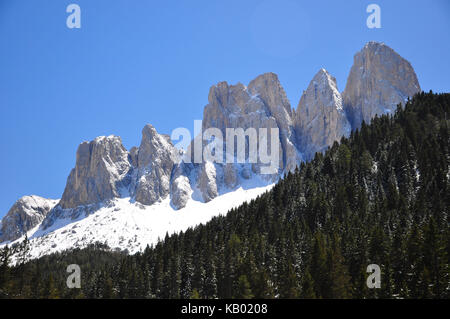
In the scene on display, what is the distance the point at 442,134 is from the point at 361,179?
24408mm

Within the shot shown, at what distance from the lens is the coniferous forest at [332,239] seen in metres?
65.1

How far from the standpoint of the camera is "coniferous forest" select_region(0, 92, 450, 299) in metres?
65.1

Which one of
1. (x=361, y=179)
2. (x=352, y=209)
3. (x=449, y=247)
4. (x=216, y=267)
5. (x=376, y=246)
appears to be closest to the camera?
(x=449, y=247)

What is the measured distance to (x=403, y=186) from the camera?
337 feet

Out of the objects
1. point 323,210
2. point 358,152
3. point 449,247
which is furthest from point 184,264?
point 358,152

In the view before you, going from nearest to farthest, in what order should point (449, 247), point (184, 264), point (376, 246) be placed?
point (449, 247) < point (376, 246) < point (184, 264)

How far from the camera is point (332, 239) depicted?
271ft
